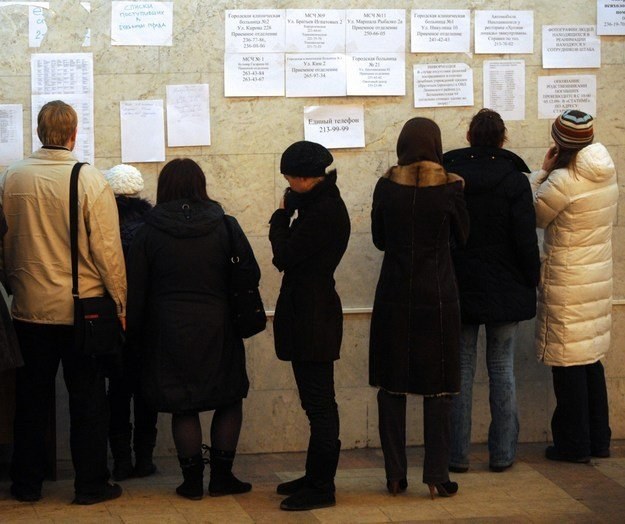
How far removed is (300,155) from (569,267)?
6.31 feet

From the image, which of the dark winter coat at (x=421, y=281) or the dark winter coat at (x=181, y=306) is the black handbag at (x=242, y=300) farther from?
the dark winter coat at (x=421, y=281)

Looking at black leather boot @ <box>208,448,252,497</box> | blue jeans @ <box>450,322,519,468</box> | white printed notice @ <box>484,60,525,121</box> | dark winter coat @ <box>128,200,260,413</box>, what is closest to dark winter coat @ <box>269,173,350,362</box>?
dark winter coat @ <box>128,200,260,413</box>

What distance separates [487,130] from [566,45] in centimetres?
125

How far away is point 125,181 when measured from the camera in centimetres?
691

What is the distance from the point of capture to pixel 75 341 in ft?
20.4

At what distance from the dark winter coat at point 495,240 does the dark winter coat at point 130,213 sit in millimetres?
1744

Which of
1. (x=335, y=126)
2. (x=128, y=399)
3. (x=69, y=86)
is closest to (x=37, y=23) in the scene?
(x=69, y=86)

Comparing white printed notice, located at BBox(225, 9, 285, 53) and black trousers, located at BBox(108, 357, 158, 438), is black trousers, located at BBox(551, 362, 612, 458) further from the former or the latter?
white printed notice, located at BBox(225, 9, 285, 53)

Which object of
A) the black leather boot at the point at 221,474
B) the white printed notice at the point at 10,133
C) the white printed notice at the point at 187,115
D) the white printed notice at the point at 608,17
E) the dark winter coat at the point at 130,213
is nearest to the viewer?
the black leather boot at the point at 221,474

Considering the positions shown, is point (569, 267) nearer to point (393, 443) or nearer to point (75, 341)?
point (393, 443)

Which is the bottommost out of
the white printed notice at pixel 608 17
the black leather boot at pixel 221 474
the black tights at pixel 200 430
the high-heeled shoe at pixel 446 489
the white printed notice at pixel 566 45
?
the high-heeled shoe at pixel 446 489

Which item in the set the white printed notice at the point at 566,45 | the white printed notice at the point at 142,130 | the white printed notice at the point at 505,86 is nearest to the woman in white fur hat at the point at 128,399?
the white printed notice at the point at 142,130

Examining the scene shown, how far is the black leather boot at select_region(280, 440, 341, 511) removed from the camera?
21.0 ft

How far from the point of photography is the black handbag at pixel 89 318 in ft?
20.3
